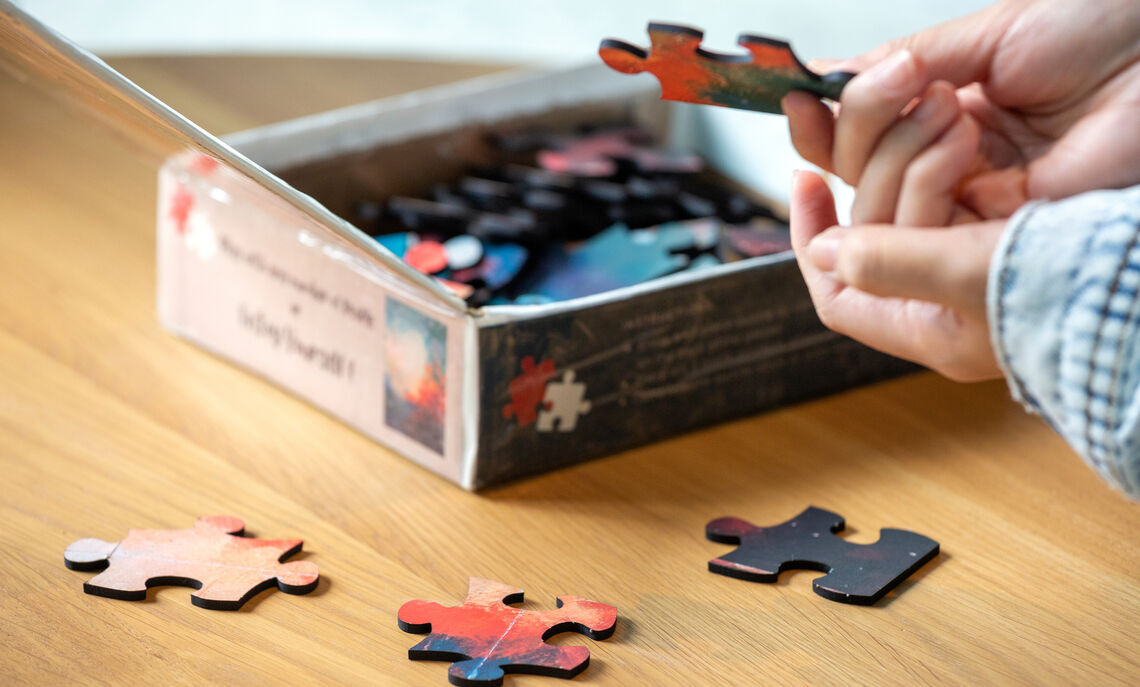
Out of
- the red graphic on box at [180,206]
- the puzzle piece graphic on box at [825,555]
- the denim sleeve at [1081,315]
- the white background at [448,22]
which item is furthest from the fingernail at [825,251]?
the white background at [448,22]

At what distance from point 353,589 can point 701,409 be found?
355mm

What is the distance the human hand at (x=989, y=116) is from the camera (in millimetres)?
655

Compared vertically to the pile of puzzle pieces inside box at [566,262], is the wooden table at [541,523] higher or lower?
lower

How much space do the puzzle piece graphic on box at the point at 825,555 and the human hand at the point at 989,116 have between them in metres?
Answer: 0.25

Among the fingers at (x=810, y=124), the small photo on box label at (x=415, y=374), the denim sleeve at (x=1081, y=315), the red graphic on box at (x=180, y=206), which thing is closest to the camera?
the denim sleeve at (x=1081, y=315)

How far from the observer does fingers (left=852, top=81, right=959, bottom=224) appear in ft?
2.14

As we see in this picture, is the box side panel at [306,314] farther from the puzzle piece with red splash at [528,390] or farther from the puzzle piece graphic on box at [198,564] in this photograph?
the puzzle piece graphic on box at [198,564]

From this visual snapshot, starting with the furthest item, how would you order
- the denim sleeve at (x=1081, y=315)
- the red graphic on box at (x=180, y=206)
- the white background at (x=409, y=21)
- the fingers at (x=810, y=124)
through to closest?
the white background at (x=409, y=21), the red graphic on box at (x=180, y=206), the fingers at (x=810, y=124), the denim sleeve at (x=1081, y=315)

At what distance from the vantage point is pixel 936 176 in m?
0.66

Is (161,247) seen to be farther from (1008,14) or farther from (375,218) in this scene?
(1008,14)

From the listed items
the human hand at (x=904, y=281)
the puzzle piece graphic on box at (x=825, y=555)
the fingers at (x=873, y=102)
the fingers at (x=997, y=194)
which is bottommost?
the puzzle piece graphic on box at (x=825, y=555)

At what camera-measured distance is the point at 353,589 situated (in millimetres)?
799

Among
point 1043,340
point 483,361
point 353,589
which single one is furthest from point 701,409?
point 1043,340

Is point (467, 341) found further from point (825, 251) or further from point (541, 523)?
point (825, 251)
